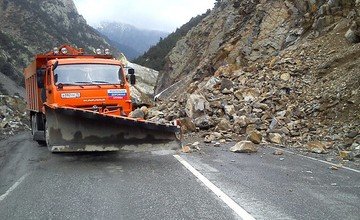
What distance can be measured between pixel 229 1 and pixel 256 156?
79.4 ft

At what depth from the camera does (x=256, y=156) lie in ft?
30.7

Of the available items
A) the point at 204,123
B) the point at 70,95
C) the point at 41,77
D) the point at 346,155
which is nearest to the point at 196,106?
the point at 204,123

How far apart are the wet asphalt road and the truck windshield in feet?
6.65

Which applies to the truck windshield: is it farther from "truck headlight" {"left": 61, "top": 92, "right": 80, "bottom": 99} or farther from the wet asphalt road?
the wet asphalt road

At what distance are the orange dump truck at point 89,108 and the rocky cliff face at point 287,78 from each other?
13.0ft

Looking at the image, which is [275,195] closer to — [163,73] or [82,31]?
[163,73]

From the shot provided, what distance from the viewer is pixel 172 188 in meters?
6.25

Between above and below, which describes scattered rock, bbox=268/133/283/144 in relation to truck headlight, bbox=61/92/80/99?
below

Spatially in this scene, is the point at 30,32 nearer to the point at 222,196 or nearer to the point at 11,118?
the point at 11,118

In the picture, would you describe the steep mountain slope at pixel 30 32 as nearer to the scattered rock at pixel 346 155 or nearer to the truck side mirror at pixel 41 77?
the truck side mirror at pixel 41 77

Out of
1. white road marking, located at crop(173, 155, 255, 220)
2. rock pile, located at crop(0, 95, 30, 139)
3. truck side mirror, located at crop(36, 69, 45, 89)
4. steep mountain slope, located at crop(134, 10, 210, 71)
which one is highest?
steep mountain slope, located at crop(134, 10, 210, 71)

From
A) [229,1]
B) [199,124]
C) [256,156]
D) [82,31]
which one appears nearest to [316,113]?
[199,124]

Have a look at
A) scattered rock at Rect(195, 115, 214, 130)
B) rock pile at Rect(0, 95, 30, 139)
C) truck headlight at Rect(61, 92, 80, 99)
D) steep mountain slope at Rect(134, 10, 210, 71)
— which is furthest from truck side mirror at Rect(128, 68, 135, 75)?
steep mountain slope at Rect(134, 10, 210, 71)

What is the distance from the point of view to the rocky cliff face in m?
12.4
